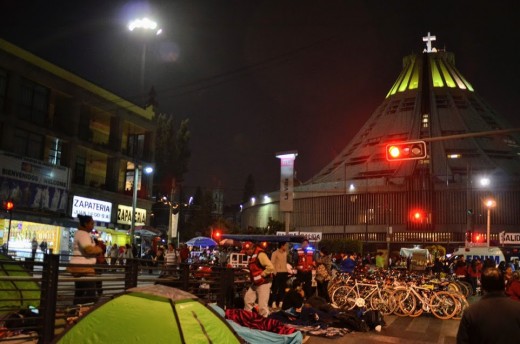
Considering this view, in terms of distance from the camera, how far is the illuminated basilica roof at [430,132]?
87625 millimetres

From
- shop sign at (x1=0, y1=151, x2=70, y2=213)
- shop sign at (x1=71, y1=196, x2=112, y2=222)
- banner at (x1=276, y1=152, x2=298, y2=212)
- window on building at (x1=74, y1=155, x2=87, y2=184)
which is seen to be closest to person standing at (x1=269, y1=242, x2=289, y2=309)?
banner at (x1=276, y1=152, x2=298, y2=212)

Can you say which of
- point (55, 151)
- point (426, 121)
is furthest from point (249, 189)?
point (55, 151)

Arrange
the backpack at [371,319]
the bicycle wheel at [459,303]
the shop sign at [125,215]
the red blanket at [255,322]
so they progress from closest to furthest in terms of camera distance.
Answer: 1. the red blanket at [255,322]
2. the backpack at [371,319]
3. the bicycle wheel at [459,303]
4. the shop sign at [125,215]

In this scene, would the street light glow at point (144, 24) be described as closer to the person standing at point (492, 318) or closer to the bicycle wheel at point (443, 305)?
the bicycle wheel at point (443, 305)

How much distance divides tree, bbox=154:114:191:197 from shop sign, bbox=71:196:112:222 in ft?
58.5

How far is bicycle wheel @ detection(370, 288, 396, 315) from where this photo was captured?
1509cm

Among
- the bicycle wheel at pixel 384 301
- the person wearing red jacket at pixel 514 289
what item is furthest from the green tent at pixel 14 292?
the person wearing red jacket at pixel 514 289

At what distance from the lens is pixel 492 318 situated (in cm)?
459

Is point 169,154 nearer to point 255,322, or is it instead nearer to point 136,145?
point 136,145

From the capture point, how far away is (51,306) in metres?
7.88

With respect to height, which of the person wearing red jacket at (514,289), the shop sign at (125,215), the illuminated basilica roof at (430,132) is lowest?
the person wearing red jacket at (514,289)

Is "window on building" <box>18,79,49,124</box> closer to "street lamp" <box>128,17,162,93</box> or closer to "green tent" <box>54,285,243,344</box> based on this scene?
"street lamp" <box>128,17,162,93</box>

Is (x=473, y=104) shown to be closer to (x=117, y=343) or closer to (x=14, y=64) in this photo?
(x=14, y=64)

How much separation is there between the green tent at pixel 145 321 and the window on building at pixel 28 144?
91.5 feet
